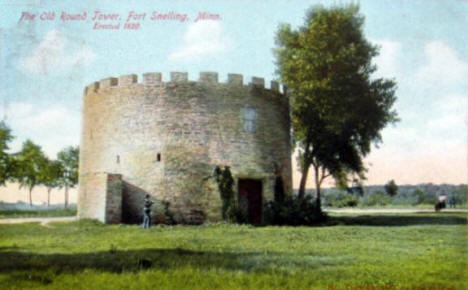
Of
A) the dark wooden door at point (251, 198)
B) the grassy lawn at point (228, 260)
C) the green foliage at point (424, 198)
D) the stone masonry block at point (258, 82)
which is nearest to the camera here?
the grassy lawn at point (228, 260)

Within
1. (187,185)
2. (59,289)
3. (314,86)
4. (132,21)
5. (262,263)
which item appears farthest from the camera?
(314,86)

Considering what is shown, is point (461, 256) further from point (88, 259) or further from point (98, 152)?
point (98, 152)

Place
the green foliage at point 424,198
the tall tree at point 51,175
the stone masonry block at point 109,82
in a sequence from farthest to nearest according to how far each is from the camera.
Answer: the green foliage at point 424,198 < the stone masonry block at point 109,82 < the tall tree at point 51,175

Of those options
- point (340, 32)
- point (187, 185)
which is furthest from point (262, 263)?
point (340, 32)

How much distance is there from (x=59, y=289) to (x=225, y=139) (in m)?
10.9

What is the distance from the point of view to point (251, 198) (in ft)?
58.2

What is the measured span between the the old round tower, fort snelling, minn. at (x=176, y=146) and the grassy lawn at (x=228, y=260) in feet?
12.5

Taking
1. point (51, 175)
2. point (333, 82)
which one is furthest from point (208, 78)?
point (51, 175)

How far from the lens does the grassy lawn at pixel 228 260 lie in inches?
275

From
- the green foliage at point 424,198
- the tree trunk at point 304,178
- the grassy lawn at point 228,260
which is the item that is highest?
the tree trunk at point 304,178

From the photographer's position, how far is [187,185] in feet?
54.4

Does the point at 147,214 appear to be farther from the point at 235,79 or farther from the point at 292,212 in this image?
the point at 235,79

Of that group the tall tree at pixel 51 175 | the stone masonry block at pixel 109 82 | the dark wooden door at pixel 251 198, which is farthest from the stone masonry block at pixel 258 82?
Answer: the tall tree at pixel 51 175

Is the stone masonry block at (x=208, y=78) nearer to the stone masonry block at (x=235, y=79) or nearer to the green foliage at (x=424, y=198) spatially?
the stone masonry block at (x=235, y=79)
